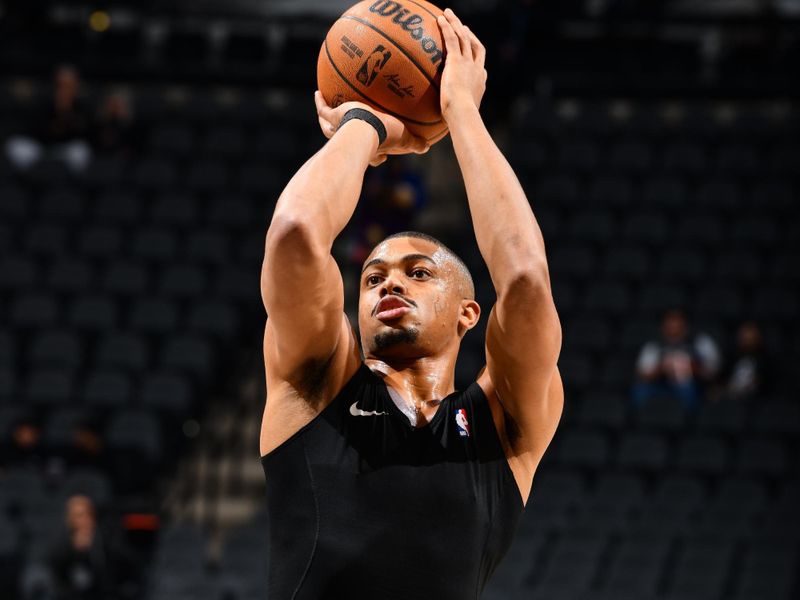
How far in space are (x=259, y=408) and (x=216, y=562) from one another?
283cm

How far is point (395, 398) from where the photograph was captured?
289cm

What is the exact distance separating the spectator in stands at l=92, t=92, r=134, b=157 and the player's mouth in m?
12.4

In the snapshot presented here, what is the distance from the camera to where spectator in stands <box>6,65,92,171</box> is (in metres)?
14.6

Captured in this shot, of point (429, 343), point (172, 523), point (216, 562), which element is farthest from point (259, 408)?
point (429, 343)

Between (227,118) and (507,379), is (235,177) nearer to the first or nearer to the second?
(227,118)

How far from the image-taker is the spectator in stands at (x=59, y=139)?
48.0ft

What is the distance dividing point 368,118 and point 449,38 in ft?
1.06

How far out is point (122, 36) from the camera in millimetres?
16859

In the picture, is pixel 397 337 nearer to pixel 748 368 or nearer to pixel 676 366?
pixel 676 366

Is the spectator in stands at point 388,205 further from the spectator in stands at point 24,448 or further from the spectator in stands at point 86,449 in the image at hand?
the spectator in stands at point 24,448

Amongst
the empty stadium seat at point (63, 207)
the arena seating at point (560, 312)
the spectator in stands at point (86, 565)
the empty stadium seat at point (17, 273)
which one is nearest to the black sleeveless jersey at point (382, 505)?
the arena seating at point (560, 312)

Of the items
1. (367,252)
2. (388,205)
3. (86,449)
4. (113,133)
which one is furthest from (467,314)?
(113,133)

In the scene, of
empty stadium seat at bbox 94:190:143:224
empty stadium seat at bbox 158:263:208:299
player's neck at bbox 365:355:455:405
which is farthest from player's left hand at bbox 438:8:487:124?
empty stadium seat at bbox 94:190:143:224

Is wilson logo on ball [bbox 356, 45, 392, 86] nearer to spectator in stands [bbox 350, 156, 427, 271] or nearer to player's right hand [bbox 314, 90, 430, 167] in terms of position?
player's right hand [bbox 314, 90, 430, 167]
